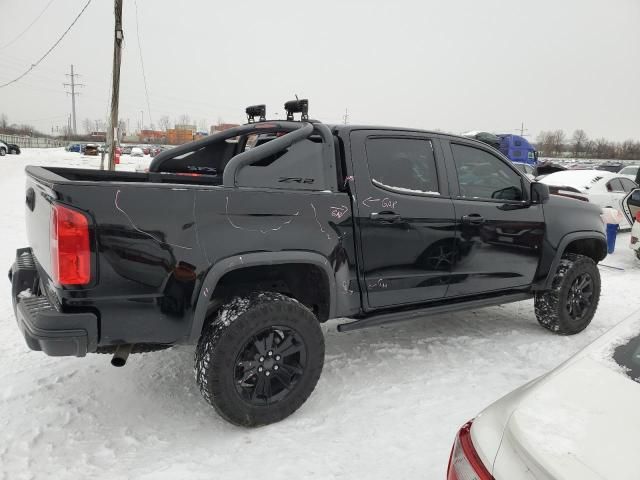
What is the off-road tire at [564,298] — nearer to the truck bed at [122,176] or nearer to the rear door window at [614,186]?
the truck bed at [122,176]

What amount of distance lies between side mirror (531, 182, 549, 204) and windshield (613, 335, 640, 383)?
2.62m

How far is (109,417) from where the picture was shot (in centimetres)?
298

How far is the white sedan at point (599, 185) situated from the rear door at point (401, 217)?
858cm

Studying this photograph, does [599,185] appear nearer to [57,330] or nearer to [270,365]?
[270,365]

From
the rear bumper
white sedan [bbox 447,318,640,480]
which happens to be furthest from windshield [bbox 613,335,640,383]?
the rear bumper

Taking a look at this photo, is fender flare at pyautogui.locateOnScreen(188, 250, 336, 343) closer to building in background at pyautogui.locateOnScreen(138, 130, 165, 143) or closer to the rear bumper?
the rear bumper

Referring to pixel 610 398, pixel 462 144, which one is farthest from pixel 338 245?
pixel 610 398

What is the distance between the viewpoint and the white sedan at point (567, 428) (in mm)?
1228

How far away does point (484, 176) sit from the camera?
162 inches

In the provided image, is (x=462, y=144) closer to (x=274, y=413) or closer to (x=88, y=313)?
(x=274, y=413)

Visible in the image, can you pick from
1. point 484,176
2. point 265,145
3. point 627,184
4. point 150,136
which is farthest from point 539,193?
point 150,136

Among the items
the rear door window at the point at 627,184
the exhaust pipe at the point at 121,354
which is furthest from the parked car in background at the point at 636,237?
the exhaust pipe at the point at 121,354

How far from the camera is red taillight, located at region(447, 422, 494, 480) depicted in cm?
139

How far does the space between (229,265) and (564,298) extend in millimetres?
3352
